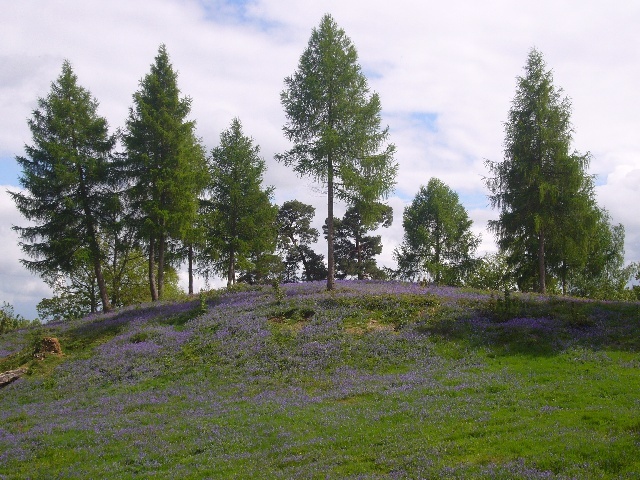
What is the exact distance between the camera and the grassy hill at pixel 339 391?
1128 cm

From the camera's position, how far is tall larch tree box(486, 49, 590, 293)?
3203cm

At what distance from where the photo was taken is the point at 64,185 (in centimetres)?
3481

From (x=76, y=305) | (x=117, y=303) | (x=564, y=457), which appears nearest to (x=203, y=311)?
(x=564, y=457)

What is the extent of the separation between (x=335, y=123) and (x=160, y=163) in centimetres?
1314

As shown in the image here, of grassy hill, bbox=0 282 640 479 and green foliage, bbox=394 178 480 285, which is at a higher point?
green foliage, bbox=394 178 480 285

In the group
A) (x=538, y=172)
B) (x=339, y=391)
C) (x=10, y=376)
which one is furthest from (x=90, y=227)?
(x=538, y=172)

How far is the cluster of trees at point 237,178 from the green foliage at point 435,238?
3098mm

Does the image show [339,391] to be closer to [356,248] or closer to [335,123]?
[335,123]

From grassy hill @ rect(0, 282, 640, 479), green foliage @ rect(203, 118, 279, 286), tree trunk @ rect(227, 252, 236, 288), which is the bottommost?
grassy hill @ rect(0, 282, 640, 479)

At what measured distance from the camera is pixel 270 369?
20.7 meters

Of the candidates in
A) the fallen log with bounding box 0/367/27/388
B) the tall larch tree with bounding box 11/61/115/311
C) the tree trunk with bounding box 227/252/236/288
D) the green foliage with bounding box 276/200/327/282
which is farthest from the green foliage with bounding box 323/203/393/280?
the fallen log with bounding box 0/367/27/388

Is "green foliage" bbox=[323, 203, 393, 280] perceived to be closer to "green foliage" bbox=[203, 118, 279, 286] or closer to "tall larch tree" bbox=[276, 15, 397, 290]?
"green foliage" bbox=[203, 118, 279, 286]

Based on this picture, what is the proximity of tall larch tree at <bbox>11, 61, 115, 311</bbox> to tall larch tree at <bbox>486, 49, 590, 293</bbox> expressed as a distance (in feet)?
88.2

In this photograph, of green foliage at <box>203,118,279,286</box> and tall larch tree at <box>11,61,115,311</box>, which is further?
green foliage at <box>203,118,279,286</box>
